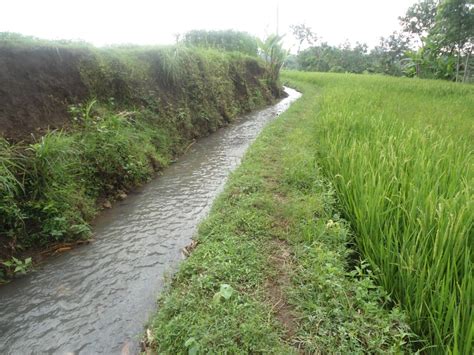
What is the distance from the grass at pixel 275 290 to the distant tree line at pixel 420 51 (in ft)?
37.4

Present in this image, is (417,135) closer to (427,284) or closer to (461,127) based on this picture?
(461,127)

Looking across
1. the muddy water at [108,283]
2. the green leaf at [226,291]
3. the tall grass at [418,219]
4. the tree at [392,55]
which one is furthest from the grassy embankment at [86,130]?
the tree at [392,55]

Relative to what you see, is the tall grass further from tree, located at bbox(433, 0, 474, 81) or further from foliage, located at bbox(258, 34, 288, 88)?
foliage, located at bbox(258, 34, 288, 88)

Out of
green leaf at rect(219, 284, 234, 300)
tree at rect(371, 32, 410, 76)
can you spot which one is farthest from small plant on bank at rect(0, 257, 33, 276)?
tree at rect(371, 32, 410, 76)

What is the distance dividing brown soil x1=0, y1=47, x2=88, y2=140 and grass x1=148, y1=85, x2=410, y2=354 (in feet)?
8.92

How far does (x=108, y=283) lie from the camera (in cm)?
271

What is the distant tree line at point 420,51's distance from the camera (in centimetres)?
1066

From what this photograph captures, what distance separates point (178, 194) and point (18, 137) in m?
2.15

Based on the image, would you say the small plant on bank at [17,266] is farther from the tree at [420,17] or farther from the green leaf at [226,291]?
the tree at [420,17]

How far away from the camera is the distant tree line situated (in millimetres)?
10656

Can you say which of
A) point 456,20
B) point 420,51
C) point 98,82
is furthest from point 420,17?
point 98,82

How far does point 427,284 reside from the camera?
6.09 feet

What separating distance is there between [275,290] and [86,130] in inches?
144

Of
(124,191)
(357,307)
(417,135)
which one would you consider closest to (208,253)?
(357,307)
